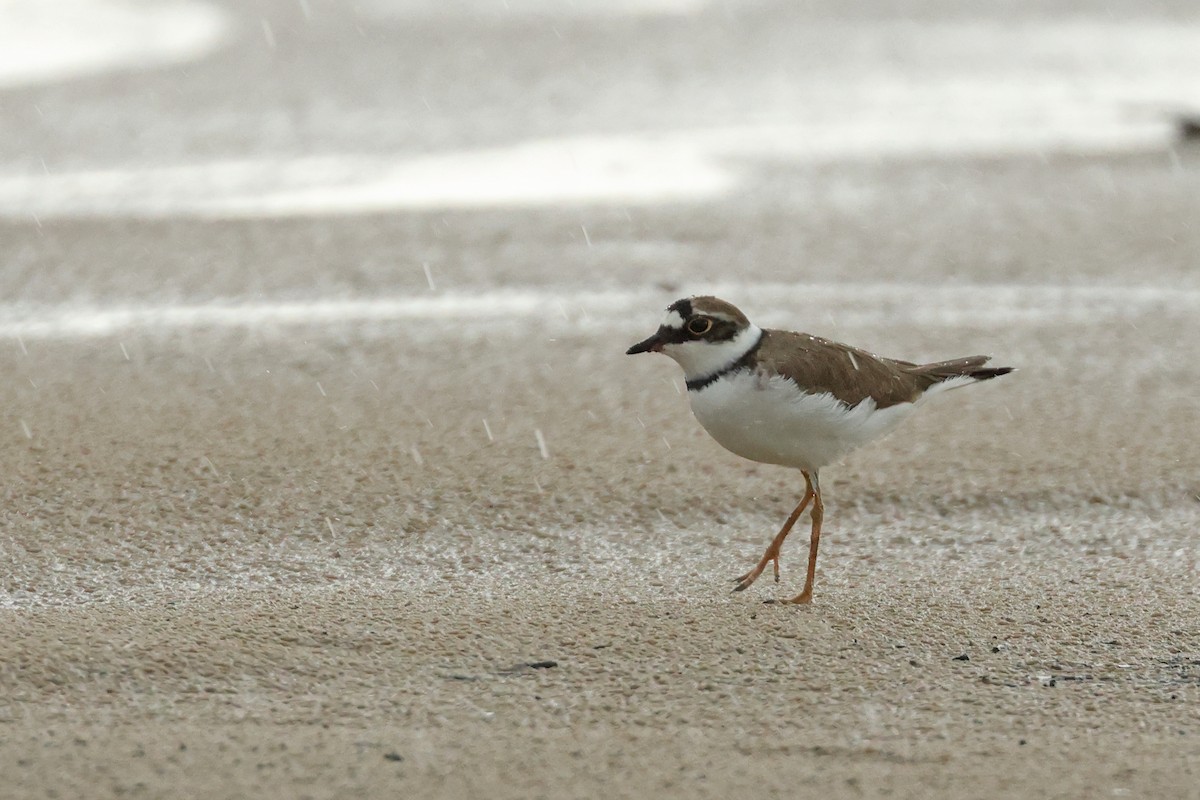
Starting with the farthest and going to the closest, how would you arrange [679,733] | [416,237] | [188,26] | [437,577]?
1. [188,26]
2. [416,237]
3. [437,577]
4. [679,733]

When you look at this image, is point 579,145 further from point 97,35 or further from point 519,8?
point 97,35

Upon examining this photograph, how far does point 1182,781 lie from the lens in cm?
291

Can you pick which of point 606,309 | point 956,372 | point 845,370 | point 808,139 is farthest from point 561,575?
point 808,139

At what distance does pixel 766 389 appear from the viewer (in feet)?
12.3

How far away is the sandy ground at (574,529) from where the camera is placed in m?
3.05

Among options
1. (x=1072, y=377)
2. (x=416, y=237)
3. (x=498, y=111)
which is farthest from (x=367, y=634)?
(x=498, y=111)

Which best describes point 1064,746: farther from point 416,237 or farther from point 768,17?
point 768,17

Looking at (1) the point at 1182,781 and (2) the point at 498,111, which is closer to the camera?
(1) the point at 1182,781

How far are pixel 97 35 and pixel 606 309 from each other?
675 centimetres

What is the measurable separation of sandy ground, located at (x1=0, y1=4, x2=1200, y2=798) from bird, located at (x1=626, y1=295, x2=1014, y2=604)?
0.38 m

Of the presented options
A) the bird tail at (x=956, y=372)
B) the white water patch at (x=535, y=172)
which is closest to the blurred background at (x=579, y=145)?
the white water patch at (x=535, y=172)

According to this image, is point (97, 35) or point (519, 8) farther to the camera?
point (519, 8)

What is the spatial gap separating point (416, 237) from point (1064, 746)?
4675 mm

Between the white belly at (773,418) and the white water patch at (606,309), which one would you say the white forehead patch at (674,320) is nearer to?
the white belly at (773,418)
